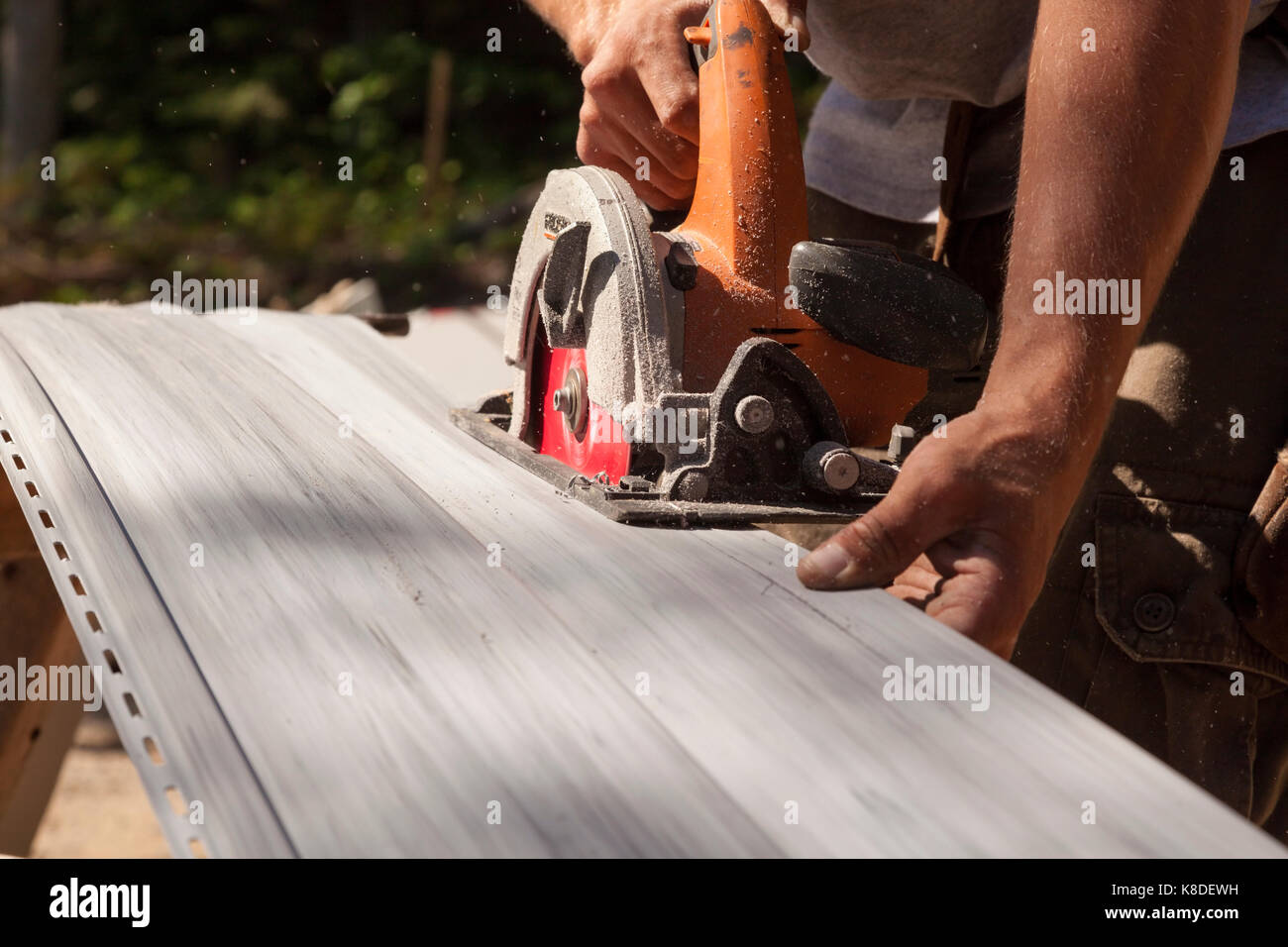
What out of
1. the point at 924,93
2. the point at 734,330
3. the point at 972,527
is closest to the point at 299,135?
the point at 924,93

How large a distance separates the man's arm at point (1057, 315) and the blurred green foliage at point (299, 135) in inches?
316

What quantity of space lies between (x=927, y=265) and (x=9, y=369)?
1511 mm

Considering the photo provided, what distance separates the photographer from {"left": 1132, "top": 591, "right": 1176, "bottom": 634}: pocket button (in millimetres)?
1825

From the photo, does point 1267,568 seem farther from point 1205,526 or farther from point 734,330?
point 734,330

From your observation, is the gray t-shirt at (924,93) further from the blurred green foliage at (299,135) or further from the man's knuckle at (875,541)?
the blurred green foliage at (299,135)

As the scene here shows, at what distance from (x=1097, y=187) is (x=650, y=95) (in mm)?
822

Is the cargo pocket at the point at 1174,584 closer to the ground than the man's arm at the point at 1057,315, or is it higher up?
closer to the ground

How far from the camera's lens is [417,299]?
8.58 meters

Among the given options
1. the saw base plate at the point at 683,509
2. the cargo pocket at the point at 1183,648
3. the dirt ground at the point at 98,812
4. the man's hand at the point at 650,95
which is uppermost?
the man's hand at the point at 650,95

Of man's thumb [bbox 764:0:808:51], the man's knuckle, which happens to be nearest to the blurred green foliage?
man's thumb [bbox 764:0:808:51]

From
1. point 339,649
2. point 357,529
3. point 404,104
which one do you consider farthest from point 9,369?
point 404,104

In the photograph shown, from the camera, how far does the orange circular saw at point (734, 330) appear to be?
1588 millimetres

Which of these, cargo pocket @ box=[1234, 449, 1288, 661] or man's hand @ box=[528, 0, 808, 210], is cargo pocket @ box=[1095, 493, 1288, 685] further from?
man's hand @ box=[528, 0, 808, 210]

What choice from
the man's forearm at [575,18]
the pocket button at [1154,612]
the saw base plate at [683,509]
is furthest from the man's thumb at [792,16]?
the pocket button at [1154,612]
